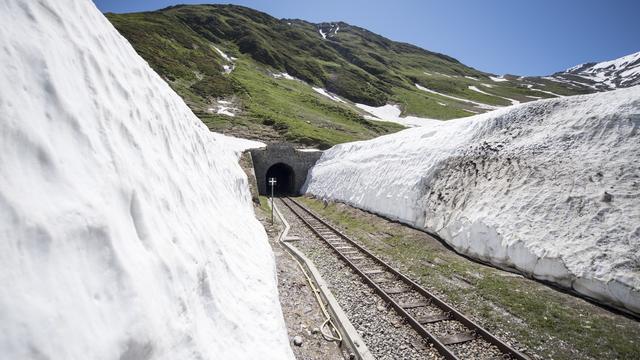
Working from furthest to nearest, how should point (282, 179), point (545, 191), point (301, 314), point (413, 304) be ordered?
point (282, 179) → point (545, 191) → point (413, 304) → point (301, 314)

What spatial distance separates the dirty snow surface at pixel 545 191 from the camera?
8555 mm

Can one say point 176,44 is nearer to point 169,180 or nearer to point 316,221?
point 316,221

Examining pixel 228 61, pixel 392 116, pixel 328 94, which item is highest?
pixel 228 61

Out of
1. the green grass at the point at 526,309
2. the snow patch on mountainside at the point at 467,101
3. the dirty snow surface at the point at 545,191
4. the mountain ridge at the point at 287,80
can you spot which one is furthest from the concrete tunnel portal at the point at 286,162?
the snow patch on mountainside at the point at 467,101

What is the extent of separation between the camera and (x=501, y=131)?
47.3ft

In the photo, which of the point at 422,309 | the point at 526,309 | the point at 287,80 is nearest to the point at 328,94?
the point at 287,80

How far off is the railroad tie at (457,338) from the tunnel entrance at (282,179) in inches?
1224

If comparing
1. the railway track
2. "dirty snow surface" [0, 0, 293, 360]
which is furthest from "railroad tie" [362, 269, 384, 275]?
"dirty snow surface" [0, 0, 293, 360]

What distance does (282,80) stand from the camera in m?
99.6

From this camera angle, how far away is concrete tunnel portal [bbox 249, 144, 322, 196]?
35.5 meters

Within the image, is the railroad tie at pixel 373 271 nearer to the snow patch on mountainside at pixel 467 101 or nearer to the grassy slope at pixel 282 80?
the grassy slope at pixel 282 80

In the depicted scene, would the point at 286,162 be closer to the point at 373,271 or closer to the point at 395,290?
the point at 373,271

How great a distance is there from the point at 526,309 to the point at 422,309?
8.88 ft

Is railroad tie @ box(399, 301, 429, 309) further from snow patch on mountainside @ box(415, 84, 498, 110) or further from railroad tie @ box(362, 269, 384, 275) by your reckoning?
snow patch on mountainside @ box(415, 84, 498, 110)
